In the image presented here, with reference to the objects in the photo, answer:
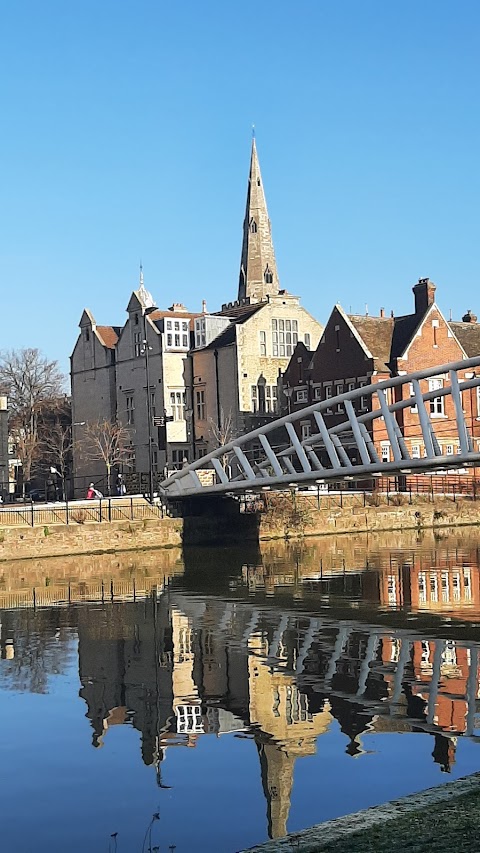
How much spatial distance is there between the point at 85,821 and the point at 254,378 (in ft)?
204

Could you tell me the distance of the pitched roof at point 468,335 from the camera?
242 feet

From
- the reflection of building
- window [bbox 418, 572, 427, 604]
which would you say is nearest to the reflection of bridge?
window [bbox 418, 572, 427, 604]

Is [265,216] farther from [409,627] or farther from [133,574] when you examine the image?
[409,627]

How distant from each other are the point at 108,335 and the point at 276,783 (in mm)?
73439

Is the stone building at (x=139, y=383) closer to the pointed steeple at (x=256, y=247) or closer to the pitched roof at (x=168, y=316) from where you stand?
the pitched roof at (x=168, y=316)

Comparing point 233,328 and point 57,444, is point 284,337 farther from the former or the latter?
point 57,444

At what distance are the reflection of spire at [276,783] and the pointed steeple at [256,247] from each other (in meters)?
92.2

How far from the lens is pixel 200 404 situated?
77.1m

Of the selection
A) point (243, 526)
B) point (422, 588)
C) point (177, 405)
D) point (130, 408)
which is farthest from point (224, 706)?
point (130, 408)

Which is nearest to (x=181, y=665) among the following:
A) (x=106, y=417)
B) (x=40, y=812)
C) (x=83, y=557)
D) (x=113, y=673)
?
(x=113, y=673)

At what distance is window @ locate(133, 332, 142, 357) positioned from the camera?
257 feet

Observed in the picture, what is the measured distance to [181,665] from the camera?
76.2 ft

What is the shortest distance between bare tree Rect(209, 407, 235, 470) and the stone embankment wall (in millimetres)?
16852

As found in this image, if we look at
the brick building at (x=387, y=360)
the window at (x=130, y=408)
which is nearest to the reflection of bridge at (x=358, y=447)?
the brick building at (x=387, y=360)
